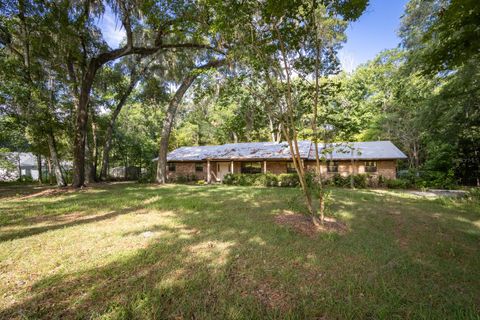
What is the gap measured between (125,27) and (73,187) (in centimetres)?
912

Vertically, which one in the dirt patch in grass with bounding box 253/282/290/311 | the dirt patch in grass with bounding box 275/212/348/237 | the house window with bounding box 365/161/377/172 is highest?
the house window with bounding box 365/161/377/172

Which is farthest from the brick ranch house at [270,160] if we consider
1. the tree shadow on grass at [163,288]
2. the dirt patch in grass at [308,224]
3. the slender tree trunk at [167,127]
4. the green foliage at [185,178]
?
the tree shadow on grass at [163,288]

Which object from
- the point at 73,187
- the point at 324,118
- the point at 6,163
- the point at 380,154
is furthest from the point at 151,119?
the point at 324,118

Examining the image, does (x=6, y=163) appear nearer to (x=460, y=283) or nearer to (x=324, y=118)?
(x=324, y=118)

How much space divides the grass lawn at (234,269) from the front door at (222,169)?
555 inches

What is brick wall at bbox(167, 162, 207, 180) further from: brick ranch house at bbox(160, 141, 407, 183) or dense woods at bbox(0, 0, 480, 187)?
dense woods at bbox(0, 0, 480, 187)

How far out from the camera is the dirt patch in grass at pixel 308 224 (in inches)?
186

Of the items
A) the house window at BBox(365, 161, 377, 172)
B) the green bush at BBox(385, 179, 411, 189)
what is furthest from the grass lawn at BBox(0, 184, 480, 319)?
the house window at BBox(365, 161, 377, 172)

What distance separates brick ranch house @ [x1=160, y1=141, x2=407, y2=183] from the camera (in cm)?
1584

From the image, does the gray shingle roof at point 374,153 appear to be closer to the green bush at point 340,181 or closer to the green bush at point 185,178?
the green bush at point 340,181

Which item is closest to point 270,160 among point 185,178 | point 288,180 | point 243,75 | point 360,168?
point 288,180

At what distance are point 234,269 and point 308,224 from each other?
2573 mm

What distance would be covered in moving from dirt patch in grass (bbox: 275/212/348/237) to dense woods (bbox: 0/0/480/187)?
77.6 inches

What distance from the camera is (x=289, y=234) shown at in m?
4.51
